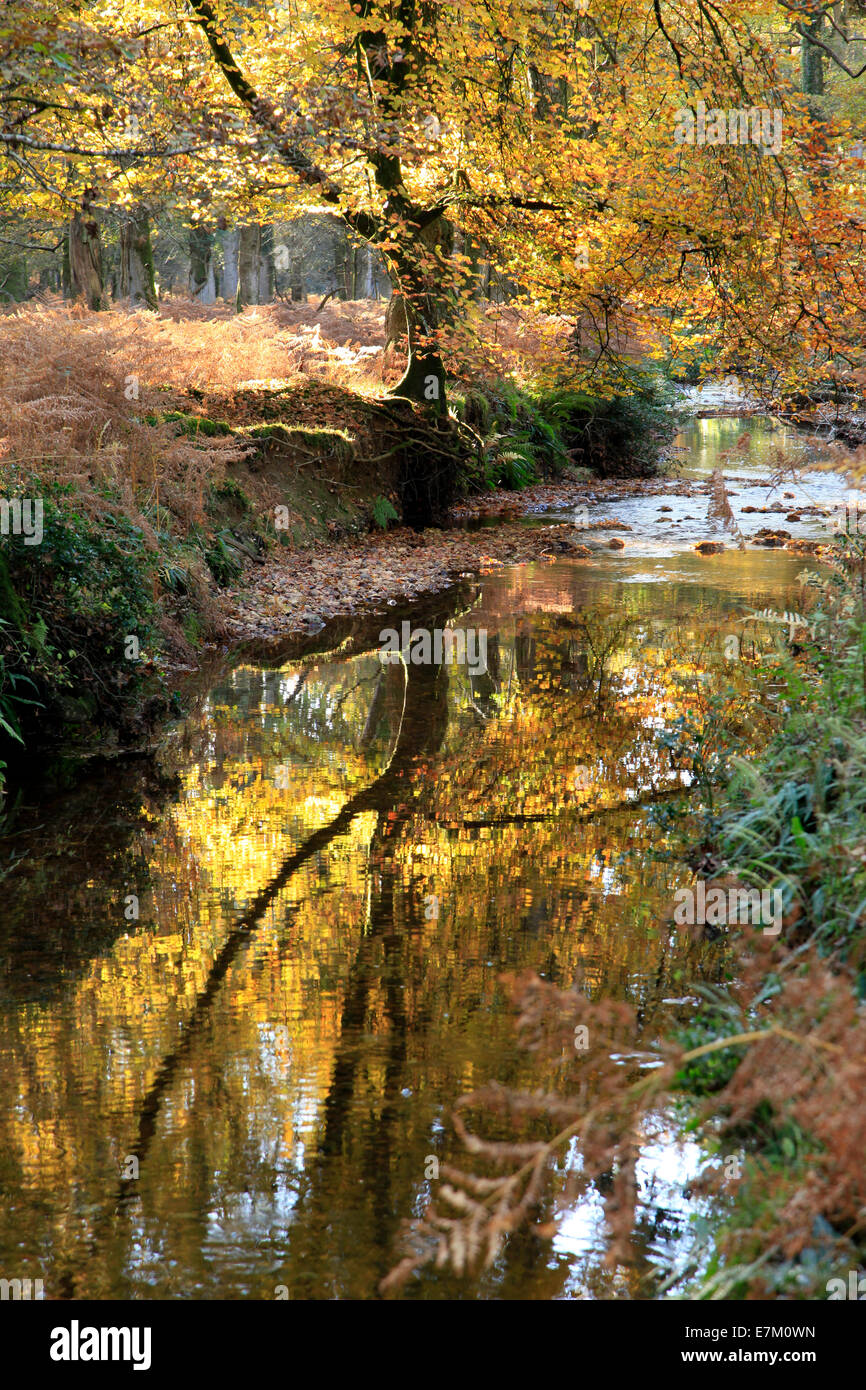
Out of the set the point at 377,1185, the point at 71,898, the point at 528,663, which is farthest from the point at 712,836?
the point at 528,663

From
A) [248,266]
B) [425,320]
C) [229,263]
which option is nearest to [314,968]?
[425,320]

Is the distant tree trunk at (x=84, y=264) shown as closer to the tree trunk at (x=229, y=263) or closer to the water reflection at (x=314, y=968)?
the water reflection at (x=314, y=968)

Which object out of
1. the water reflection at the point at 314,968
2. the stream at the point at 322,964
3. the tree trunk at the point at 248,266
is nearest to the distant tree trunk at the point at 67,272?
the tree trunk at the point at 248,266

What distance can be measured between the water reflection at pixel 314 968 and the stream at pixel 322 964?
13 millimetres

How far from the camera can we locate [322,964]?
196 inches

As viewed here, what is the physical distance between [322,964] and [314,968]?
5 centimetres

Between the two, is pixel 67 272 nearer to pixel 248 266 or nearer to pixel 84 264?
pixel 248 266

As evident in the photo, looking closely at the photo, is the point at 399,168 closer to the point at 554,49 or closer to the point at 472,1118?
the point at 554,49

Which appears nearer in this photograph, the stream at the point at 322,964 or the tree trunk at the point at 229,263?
the stream at the point at 322,964

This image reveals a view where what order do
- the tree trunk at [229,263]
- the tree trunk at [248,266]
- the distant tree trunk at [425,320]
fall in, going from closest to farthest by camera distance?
the distant tree trunk at [425,320], the tree trunk at [248,266], the tree trunk at [229,263]

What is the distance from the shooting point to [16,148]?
7.35 meters

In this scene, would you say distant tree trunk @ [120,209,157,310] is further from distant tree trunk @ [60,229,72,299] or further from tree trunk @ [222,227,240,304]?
tree trunk @ [222,227,240,304]

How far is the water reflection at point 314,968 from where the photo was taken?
3332 millimetres

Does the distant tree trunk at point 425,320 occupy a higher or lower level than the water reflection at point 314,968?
higher
